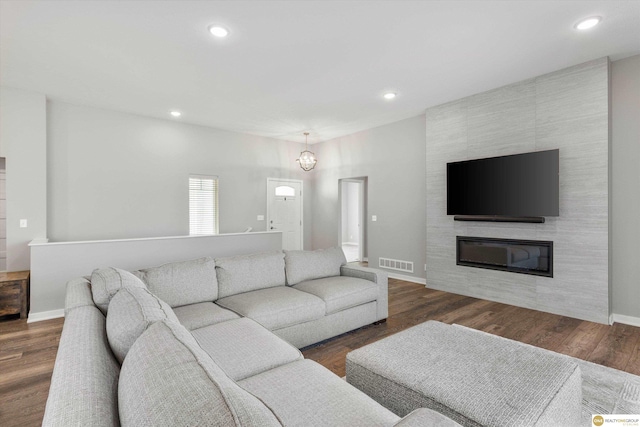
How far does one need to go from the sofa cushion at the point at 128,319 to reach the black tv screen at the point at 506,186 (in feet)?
13.5

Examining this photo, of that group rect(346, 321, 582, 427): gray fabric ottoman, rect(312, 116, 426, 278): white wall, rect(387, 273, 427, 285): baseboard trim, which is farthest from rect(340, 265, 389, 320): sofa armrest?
rect(312, 116, 426, 278): white wall

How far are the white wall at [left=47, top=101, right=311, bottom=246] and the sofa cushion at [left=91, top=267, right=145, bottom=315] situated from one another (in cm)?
346

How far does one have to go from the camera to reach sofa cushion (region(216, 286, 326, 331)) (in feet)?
8.48

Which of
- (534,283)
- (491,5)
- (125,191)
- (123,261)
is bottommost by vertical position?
(534,283)

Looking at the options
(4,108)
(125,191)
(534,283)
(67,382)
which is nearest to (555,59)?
→ (534,283)

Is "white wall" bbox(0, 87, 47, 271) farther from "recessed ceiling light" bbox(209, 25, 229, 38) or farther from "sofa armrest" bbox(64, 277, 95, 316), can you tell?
"recessed ceiling light" bbox(209, 25, 229, 38)

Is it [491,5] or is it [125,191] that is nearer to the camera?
[491,5]

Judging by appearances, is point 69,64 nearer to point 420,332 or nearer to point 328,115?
point 328,115

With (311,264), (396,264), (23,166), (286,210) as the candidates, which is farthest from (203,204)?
(396,264)

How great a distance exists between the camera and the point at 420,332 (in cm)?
214

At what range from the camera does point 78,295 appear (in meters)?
1.94

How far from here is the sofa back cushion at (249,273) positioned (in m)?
2.97

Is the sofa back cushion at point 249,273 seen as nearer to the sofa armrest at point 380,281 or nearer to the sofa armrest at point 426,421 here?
the sofa armrest at point 380,281

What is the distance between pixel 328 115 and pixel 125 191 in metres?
3.56
